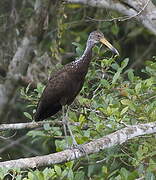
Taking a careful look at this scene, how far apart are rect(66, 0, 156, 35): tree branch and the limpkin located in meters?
0.70

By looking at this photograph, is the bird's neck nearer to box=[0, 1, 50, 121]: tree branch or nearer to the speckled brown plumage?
the speckled brown plumage

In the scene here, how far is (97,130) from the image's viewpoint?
16.1ft

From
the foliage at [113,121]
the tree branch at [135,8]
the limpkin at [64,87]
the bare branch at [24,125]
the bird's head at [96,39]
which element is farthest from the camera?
the tree branch at [135,8]

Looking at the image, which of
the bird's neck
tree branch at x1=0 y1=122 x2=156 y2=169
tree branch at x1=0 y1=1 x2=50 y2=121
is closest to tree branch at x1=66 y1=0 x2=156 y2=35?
the bird's neck

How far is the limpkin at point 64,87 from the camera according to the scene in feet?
17.9

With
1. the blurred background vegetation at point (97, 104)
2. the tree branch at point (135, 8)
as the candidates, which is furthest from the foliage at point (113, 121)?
the tree branch at point (135, 8)

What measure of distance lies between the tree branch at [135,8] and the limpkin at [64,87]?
27.4 inches

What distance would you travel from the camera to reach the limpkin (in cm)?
545

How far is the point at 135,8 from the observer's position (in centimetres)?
622

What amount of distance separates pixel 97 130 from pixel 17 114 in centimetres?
439

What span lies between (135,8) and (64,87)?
4.04 feet

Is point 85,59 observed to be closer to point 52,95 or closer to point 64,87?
point 64,87

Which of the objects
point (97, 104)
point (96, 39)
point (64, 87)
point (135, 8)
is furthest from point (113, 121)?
point (135, 8)

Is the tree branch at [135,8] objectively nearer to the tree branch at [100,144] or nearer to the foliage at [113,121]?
the foliage at [113,121]
